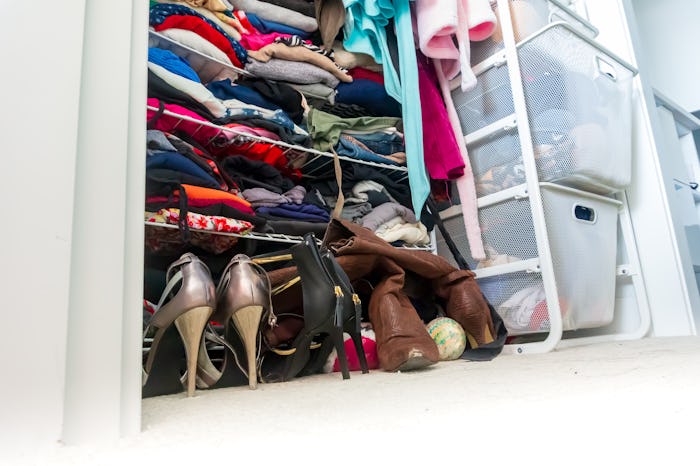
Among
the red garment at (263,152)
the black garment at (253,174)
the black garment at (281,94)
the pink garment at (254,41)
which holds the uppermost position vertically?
the pink garment at (254,41)

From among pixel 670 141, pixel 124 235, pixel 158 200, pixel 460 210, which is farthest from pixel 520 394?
pixel 670 141

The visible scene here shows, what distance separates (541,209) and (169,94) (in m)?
1.03

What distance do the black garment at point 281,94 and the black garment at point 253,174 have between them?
21 centimetres

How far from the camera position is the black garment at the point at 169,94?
1.00 metres

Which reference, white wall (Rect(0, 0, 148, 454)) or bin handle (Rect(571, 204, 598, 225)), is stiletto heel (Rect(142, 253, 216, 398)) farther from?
bin handle (Rect(571, 204, 598, 225))

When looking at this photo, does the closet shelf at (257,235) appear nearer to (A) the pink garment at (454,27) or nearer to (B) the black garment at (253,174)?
(B) the black garment at (253,174)

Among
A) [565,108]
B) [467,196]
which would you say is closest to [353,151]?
[467,196]

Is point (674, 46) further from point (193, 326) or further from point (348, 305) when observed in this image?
point (193, 326)

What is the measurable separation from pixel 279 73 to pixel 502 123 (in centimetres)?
71

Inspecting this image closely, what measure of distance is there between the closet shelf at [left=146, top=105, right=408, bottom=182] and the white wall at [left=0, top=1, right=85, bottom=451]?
1.83 ft

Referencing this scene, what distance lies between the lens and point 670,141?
6.75 ft

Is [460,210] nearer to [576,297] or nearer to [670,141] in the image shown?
[576,297]

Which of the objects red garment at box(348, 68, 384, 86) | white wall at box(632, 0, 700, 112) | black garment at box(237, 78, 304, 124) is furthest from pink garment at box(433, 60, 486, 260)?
white wall at box(632, 0, 700, 112)

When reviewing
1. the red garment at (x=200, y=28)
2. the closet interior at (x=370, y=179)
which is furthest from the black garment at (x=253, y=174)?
the red garment at (x=200, y=28)
